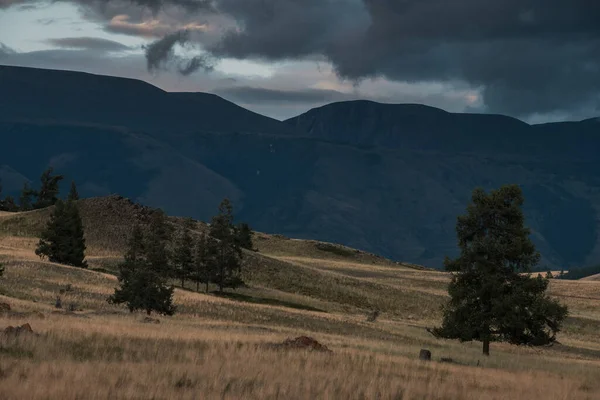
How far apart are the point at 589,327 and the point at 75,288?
159 ft

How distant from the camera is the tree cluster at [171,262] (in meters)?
40.7

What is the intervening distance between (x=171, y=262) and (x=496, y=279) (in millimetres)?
48943

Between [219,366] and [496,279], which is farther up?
[496,279]

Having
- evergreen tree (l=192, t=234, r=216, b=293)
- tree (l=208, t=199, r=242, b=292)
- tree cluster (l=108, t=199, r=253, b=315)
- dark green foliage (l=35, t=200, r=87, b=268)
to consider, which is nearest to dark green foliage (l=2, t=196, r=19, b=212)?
tree cluster (l=108, t=199, r=253, b=315)

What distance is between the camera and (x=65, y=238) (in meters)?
70.3

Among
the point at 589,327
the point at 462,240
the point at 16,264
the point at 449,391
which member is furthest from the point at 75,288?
the point at 589,327

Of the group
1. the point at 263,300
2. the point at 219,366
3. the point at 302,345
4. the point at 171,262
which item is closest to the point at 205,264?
the point at 263,300

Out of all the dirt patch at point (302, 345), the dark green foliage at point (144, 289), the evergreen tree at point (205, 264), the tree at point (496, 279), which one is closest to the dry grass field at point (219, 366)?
the dirt patch at point (302, 345)

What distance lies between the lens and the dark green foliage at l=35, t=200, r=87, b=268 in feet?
229

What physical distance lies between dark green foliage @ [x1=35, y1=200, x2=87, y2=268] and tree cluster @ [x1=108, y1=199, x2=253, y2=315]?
5.76m

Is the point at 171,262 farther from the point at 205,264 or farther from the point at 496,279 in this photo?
the point at 496,279

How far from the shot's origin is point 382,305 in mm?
80250

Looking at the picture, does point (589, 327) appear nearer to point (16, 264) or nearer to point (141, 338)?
point (16, 264)

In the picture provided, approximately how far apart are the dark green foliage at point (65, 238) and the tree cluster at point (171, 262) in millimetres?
5759
